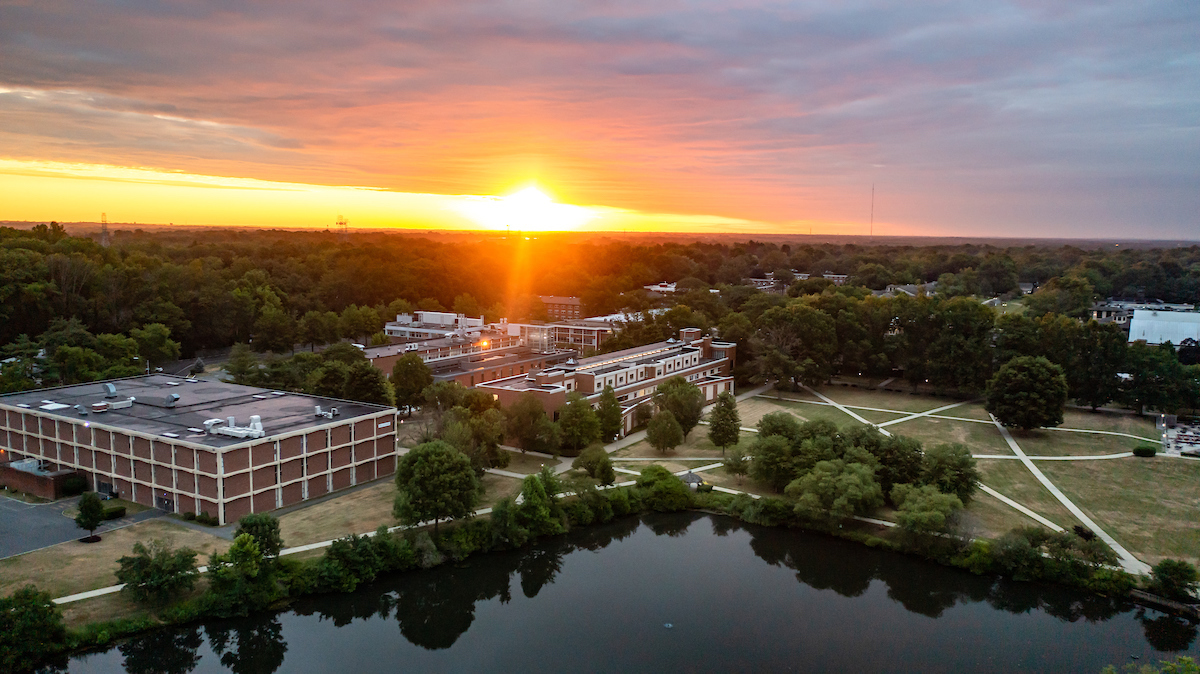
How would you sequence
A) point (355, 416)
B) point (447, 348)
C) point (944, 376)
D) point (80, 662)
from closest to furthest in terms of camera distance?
point (80, 662)
point (355, 416)
point (944, 376)
point (447, 348)

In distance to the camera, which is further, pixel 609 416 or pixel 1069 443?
pixel 1069 443

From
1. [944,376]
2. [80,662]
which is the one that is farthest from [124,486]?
[944,376]

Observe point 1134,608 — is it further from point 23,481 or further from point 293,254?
point 293,254

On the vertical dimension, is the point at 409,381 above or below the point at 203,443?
below

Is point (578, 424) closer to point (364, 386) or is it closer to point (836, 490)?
point (364, 386)

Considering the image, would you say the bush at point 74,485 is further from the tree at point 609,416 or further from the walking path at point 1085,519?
the walking path at point 1085,519

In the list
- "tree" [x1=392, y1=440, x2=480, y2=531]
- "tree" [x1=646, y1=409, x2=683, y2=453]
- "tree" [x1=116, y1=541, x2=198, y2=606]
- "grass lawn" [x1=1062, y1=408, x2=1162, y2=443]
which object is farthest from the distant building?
"tree" [x1=116, y1=541, x2=198, y2=606]

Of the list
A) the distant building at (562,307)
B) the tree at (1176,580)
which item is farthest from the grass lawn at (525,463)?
the distant building at (562,307)

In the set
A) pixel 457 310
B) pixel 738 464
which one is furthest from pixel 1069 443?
pixel 457 310
